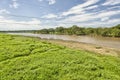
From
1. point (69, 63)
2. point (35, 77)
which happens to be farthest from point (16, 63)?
point (69, 63)

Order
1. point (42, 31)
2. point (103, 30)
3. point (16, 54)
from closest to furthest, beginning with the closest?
point (16, 54), point (103, 30), point (42, 31)

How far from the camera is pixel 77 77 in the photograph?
245 inches

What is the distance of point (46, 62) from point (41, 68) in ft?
3.57

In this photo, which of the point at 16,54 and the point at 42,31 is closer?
the point at 16,54

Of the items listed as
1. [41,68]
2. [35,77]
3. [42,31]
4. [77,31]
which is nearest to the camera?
[35,77]

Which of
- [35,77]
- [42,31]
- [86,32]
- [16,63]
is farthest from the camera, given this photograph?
[42,31]

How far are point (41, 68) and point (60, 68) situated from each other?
928mm

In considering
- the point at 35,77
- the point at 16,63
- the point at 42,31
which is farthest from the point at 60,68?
the point at 42,31

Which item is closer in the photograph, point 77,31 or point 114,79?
point 114,79

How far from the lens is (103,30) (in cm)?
6397

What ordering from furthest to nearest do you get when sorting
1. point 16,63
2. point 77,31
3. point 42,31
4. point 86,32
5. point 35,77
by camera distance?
point 42,31, point 77,31, point 86,32, point 16,63, point 35,77

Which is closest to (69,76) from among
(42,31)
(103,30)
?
(103,30)

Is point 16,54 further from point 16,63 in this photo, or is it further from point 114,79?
point 114,79

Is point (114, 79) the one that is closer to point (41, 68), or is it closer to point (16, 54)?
point (41, 68)
